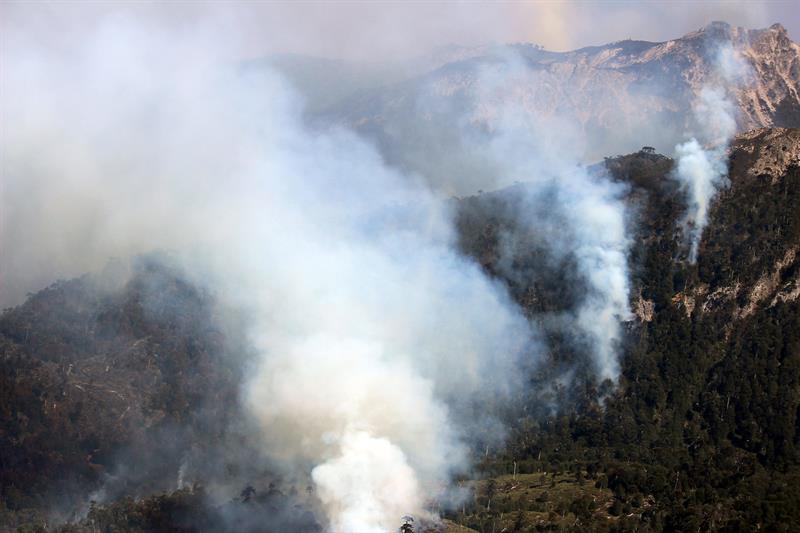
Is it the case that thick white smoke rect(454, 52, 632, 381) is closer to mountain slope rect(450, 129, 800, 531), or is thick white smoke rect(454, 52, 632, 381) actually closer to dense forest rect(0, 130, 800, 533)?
dense forest rect(0, 130, 800, 533)

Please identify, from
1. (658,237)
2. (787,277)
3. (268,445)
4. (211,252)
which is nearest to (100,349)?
(211,252)

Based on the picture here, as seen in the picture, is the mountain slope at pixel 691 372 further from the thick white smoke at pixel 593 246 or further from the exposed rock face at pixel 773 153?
the thick white smoke at pixel 593 246

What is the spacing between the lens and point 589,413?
452 feet

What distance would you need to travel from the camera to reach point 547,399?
140 meters

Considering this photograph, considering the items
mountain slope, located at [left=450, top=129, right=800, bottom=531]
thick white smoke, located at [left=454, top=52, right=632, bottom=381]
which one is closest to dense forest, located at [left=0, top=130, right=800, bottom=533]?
mountain slope, located at [left=450, top=129, right=800, bottom=531]

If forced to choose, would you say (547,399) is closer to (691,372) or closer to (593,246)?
(691,372)

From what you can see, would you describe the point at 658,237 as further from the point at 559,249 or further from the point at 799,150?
the point at 799,150

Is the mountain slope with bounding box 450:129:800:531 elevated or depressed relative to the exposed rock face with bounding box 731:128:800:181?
depressed

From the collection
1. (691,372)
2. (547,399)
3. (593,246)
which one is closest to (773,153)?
(593,246)

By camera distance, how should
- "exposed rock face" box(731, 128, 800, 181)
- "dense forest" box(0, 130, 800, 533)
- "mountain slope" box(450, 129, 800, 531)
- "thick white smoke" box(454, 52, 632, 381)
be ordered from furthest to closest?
"exposed rock face" box(731, 128, 800, 181), "thick white smoke" box(454, 52, 632, 381), "mountain slope" box(450, 129, 800, 531), "dense forest" box(0, 130, 800, 533)

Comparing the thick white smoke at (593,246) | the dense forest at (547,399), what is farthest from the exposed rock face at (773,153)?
the thick white smoke at (593,246)

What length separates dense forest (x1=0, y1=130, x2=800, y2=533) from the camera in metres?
110

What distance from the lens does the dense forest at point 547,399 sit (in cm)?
10975

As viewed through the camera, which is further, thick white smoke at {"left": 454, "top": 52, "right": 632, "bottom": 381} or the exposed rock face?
the exposed rock face
